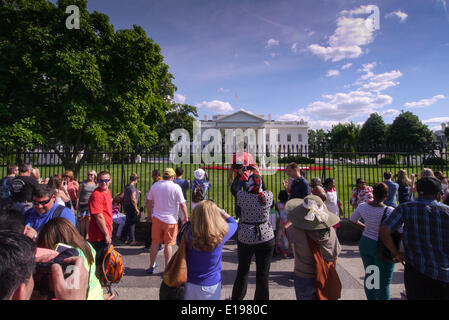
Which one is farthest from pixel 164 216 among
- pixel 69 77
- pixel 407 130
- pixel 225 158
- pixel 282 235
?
pixel 407 130

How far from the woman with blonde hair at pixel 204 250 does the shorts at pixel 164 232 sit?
2120 millimetres

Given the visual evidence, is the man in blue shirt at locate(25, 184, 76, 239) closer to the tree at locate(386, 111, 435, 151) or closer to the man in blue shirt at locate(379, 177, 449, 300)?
the man in blue shirt at locate(379, 177, 449, 300)

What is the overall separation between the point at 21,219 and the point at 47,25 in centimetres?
1631

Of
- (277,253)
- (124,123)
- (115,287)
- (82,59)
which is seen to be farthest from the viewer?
(124,123)

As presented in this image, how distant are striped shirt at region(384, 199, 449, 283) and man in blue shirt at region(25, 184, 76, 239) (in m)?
3.88

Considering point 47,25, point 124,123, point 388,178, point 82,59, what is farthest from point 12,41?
point 388,178

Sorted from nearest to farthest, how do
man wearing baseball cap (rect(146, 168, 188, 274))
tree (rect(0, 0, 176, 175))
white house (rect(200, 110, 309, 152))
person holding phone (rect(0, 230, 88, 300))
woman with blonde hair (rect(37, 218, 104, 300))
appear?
person holding phone (rect(0, 230, 88, 300)), woman with blonde hair (rect(37, 218, 104, 300)), man wearing baseball cap (rect(146, 168, 188, 274)), tree (rect(0, 0, 176, 175)), white house (rect(200, 110, 309, 152))

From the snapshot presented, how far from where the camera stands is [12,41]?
1347cm

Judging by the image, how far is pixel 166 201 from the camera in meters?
4.40

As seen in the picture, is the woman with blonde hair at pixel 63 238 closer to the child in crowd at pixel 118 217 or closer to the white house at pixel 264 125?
the child in crowd at pixel 118 217

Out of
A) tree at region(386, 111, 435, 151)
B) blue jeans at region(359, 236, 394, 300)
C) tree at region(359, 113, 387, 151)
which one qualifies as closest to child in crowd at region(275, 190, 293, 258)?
blue jeans at region(359, 236, 394, 300)

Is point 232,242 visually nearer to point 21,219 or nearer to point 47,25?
point 21,219

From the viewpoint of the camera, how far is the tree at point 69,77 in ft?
41.3

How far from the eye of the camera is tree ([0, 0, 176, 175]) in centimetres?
1260
